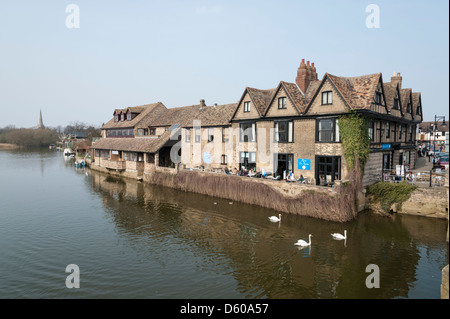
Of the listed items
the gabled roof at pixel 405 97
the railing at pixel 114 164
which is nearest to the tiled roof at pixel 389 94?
the gabled roof at pixel 405 97

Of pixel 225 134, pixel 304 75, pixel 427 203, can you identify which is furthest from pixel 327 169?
pixel 225 134

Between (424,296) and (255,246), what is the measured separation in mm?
8658

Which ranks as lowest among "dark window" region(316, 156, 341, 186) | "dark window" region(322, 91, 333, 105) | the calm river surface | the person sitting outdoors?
the calm river surface

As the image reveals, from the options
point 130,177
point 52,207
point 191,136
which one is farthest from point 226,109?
point 52,207

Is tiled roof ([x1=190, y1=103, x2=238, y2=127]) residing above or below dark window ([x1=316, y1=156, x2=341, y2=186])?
above

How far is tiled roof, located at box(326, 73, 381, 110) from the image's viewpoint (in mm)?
23487

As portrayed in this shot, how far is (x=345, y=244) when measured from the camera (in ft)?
58.3

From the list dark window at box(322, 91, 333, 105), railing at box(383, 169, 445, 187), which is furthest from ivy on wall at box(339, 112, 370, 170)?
railing at box(383, 169, 445, 187)

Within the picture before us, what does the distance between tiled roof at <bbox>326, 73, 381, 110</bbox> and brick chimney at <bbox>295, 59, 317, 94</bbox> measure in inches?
166

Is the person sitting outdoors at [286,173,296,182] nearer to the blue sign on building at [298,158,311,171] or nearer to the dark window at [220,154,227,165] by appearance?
the blue sign on building at [298,158,311,171]

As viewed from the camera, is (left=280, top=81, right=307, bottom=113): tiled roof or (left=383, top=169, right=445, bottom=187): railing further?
(left=280, top=81, right=307, bottom=113): tiled roof

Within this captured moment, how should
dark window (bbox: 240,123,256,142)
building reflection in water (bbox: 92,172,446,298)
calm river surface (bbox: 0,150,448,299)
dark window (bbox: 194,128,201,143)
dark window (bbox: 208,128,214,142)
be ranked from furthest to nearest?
dark window (bbox: 194,128,201,143) → dark window (bbox: 208,128,214,142) → dark window (bbox: 240,123,256,142) → building reflection in water (bbox: 92,172,446,298) → calm river surface (bbox: 0,150,448,299)

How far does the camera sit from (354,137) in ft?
76.0
